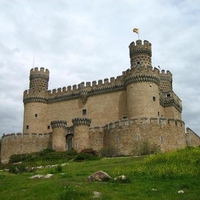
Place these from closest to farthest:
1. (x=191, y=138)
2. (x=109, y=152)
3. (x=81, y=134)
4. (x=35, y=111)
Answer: (x=109, y=152)
(x=81, y=134)
(x=191, y=138)
(x=35, y=111)

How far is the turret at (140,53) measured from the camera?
44.9 metres

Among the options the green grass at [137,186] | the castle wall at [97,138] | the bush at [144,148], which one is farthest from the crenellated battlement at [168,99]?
the green grass at [137,186]

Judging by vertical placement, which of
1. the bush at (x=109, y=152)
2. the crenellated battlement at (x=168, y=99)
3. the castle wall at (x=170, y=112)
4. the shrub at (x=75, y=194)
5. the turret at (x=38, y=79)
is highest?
the turret at (x=38, y=79)

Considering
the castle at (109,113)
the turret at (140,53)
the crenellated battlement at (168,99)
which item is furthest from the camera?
the crenellated battlement at (168,99)

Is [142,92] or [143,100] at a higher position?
[142,92]

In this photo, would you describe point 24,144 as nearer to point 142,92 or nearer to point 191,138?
point 142,92

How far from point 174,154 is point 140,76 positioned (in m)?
21.9

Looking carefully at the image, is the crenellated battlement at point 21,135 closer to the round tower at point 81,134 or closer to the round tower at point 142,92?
the round tower at point 81,134

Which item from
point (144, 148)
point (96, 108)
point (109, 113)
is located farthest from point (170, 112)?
point (144, 148)

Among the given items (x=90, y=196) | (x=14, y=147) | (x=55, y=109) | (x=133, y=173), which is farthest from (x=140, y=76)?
(x=90, y=196)

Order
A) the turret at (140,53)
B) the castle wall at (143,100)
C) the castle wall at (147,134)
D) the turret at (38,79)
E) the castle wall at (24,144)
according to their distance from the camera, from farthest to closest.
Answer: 1. the turret at (38,79)
2. the turret at (140,53)
3. the castle wall at (24,144)
4. the castle wall at (143,100)
5. the castle wall at (147,134)

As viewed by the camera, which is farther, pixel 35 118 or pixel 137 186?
pixel 35 118

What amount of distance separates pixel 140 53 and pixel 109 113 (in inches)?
345

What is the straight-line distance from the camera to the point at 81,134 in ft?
127
